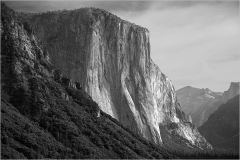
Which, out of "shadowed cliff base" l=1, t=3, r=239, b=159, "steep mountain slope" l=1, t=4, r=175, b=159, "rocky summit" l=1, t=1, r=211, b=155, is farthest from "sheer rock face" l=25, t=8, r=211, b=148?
"steep mountain slope" l=1, t=4, r=175, b=159

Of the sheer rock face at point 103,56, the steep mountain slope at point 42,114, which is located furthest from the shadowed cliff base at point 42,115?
the sheer rock face at point 103,56

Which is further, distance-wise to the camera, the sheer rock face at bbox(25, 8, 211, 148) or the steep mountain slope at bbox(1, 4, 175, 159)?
the sheer rock face at bbox(25, 8, 211, 148)

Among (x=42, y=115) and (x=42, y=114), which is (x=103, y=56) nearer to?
(x=42, y=114)

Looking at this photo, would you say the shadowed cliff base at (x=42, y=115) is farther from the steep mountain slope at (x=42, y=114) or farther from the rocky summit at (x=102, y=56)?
the rocky summit at (x=102, y=56)

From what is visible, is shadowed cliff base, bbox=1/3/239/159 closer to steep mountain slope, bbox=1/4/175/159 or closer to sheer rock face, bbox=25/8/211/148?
steep mountain slope, bbox=1/4/175/159

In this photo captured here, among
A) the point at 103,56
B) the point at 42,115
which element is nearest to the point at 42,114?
the point at 42,115

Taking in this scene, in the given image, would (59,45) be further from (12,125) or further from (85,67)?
(12,125)
